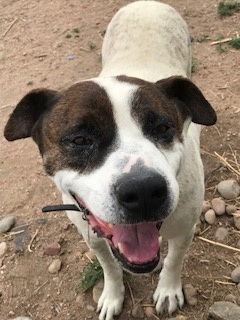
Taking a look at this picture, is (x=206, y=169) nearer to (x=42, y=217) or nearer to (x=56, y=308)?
(x=42, y=217)

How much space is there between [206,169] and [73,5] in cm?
406

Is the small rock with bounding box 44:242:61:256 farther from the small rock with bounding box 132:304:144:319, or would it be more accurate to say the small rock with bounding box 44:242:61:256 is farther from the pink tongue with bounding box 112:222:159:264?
the pink tongue with bounding box 112:222:159:264

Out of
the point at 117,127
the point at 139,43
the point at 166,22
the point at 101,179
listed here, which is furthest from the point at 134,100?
the point at 166,22

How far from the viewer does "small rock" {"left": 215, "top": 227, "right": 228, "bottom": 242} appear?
4.19m

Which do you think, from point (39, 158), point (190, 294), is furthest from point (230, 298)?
point (39, 158)

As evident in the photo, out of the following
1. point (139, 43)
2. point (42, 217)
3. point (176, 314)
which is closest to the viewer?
point (176, 314)

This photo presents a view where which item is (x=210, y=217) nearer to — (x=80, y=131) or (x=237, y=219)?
(x=237, y=219)

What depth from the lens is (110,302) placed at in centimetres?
385

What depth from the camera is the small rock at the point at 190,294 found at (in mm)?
3832

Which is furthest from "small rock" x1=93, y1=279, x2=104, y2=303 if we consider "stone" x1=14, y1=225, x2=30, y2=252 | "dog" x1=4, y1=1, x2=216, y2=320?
"stone" x1=14, y1=225, x2=30, y2=252

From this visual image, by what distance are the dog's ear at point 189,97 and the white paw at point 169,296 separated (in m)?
1.30

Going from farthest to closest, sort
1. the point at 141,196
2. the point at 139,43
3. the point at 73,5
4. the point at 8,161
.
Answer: the point at 73,5 → the point at 8,161 → the point at 139,43 → the point at 141,196

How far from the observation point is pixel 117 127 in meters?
2.65

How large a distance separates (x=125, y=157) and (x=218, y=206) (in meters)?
2.08
